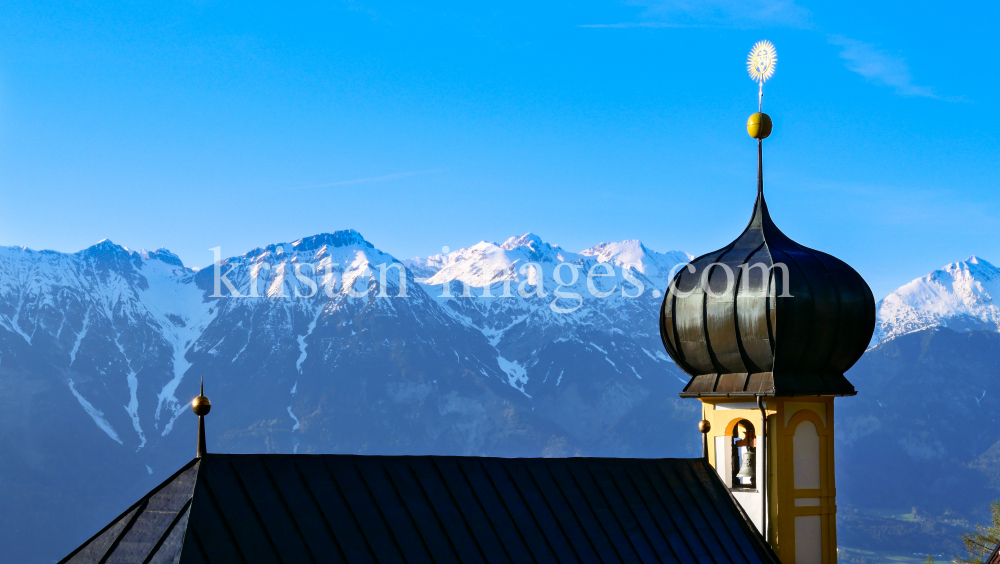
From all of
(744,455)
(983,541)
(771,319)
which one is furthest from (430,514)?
(983,541)

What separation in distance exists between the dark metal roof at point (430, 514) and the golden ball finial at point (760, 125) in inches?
300

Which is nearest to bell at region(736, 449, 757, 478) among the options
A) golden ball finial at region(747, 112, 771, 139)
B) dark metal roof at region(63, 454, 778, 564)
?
dark metal roof at region(63, 454, 778, 564)

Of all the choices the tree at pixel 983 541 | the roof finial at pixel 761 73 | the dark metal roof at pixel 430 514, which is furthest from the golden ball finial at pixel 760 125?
the tree at pixel 983 541

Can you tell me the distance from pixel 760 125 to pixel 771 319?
528cm

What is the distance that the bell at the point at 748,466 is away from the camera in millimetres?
21844

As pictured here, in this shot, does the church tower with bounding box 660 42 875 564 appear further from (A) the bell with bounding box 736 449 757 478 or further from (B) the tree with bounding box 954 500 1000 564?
(B) the tree with bounding box 954 500 1000 564

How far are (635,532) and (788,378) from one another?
493cm

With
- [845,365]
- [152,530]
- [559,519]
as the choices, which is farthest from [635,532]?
[152,530]

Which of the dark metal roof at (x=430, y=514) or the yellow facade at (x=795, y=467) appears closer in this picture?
the dark metal roof at (x=430, y=514)

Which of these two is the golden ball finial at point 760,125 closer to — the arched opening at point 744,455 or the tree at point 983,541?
the arched opening at point 744,455

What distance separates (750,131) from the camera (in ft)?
79.7

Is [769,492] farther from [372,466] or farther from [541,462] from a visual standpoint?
[372,466]

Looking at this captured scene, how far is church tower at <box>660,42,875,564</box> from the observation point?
2103 centimetres

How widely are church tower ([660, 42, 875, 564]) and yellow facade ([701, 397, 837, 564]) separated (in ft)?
0.06
